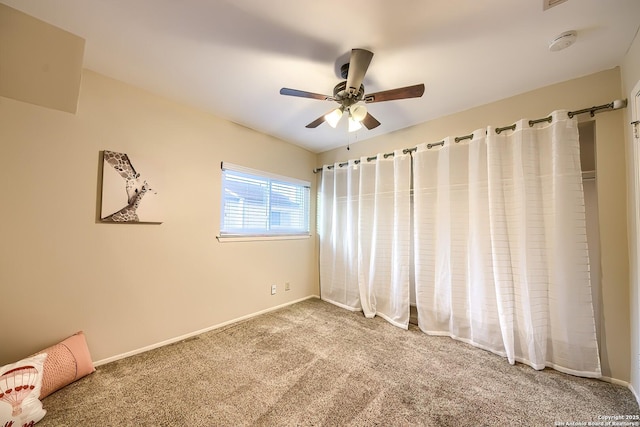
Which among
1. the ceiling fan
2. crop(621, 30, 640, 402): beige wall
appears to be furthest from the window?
crop(621, 30, 640, 402): beige wall

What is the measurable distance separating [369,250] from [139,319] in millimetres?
2555

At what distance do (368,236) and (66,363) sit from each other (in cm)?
292

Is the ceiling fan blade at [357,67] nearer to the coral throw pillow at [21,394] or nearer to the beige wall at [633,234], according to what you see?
the beige wall at [633,234]

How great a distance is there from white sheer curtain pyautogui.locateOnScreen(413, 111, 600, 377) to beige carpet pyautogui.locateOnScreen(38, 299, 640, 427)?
219 millimetres

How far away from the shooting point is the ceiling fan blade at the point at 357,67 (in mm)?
1539

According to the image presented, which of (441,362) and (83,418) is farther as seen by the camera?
(441,362)

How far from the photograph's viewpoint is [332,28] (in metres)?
1.44

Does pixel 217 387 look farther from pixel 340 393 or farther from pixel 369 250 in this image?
pixel 369 250

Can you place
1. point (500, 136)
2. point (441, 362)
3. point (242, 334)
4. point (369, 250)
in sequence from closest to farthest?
point (441, 362) < point (500, 136) < point (242, 334) < point (369, 250)

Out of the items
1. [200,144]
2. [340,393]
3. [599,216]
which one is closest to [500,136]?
[599,216]

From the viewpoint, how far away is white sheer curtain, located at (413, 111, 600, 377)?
5.78ft

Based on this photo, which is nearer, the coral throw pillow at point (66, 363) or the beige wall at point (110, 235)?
the coral throw pillow at point (66, 363)

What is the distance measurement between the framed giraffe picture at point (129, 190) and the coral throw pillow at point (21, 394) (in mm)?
1028

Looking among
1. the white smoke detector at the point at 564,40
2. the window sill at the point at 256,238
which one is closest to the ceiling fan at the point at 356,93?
the white smoke detector at the point at 564,40
